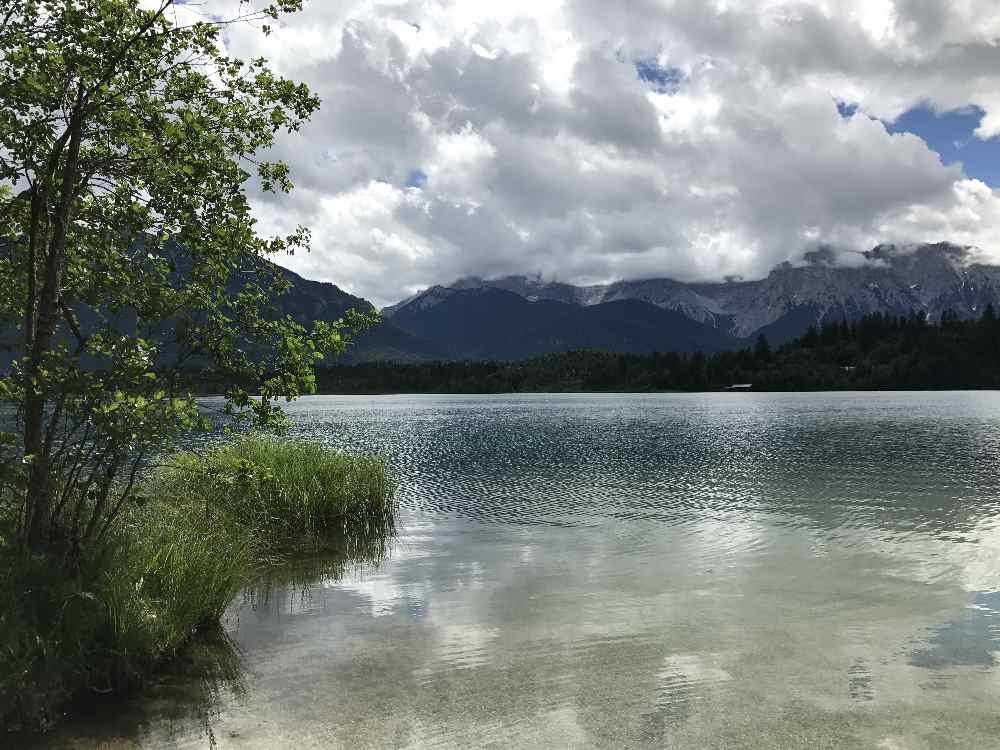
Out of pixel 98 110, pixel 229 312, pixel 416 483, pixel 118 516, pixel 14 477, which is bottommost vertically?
pixel 416 483

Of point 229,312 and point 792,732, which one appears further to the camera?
point 229,312

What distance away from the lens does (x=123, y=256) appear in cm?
1397

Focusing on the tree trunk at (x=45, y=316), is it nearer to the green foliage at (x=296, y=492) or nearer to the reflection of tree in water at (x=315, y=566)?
the reflection of tree in water at (x=315, y=566)

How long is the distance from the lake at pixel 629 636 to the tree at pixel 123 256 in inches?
197

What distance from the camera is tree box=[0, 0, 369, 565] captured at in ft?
37.8

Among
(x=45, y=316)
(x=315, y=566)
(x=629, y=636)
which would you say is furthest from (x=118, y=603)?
(x=315, y=566)

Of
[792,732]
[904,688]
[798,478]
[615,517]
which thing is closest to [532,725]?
[792,732]

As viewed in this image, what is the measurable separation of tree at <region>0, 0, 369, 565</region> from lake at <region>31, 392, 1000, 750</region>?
16.4 feet

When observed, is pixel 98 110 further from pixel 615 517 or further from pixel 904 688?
pixel 615 517

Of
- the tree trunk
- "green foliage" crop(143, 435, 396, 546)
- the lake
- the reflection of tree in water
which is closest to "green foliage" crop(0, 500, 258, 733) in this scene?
the lake

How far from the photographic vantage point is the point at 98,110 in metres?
11.9

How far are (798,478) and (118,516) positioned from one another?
41.5m

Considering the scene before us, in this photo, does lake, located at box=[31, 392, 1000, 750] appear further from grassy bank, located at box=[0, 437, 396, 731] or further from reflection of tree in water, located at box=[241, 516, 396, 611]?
grassy bank, located at box=[0, 437, 396, 731]

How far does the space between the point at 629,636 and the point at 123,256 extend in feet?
45.6
